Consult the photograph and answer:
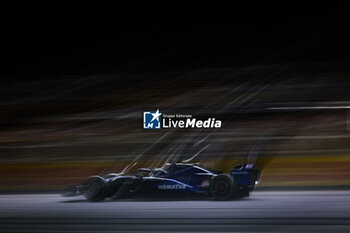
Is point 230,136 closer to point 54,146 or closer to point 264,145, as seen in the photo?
point 264,145

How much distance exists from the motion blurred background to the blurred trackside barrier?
3 cm

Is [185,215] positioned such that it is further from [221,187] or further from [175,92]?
[175,92]

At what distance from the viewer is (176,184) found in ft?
26.0

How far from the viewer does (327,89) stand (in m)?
14.3

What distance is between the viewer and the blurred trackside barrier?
34.9 feet

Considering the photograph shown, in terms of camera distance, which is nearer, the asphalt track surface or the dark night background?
the asphalt track surface

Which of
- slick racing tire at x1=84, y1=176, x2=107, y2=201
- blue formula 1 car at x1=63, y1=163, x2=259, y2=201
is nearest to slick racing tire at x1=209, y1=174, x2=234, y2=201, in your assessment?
blue formula 1 car at x1=63, y1=163, x2=259, y2=201

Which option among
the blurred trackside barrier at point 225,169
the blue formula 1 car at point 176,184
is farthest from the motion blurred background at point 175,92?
the blue formula 1 car at point 176,184

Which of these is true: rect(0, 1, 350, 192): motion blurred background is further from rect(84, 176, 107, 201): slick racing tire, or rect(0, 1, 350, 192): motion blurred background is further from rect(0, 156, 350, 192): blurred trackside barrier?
rect(84, 176, 107, 201): slick racing tire

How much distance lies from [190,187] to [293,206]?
65.9 inches

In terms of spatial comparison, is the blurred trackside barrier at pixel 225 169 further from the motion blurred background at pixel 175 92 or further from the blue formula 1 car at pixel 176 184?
the blue formula 1 car at pixel 176 184

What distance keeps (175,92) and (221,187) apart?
8.43 metres

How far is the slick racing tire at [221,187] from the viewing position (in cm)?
770

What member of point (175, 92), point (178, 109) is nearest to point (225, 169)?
point (178, 109)
